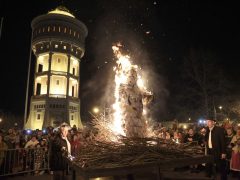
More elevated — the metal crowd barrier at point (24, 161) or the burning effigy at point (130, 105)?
the burning effigy at point (130, 105)

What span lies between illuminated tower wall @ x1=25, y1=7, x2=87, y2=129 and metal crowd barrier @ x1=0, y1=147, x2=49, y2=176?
133ft

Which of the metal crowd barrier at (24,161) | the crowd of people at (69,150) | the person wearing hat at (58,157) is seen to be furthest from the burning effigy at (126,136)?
the metal crowd barrier at (24,161)

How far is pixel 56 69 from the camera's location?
55469 millimetres

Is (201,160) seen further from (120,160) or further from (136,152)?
(120,160)

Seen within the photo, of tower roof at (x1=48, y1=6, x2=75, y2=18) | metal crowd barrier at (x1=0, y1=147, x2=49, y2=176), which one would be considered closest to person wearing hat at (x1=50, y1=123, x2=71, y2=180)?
metal crowd barrier at (x1=0, y1=147, x2=49, y2=176)

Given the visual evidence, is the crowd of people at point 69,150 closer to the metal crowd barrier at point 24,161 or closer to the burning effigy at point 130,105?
the metal crowd barrier at point 24,161

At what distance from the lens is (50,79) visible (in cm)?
5288

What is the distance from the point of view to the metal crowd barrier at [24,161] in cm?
964

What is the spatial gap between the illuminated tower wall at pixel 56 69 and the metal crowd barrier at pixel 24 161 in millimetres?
40441

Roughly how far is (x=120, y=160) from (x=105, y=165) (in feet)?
1.31

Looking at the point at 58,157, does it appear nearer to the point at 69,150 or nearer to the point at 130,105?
the point at 69,150

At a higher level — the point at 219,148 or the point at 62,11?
the point at 62,11

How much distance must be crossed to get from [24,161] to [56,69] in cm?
4743

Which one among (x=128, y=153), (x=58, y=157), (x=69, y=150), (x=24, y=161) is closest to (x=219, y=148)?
(x=128, y=153)
